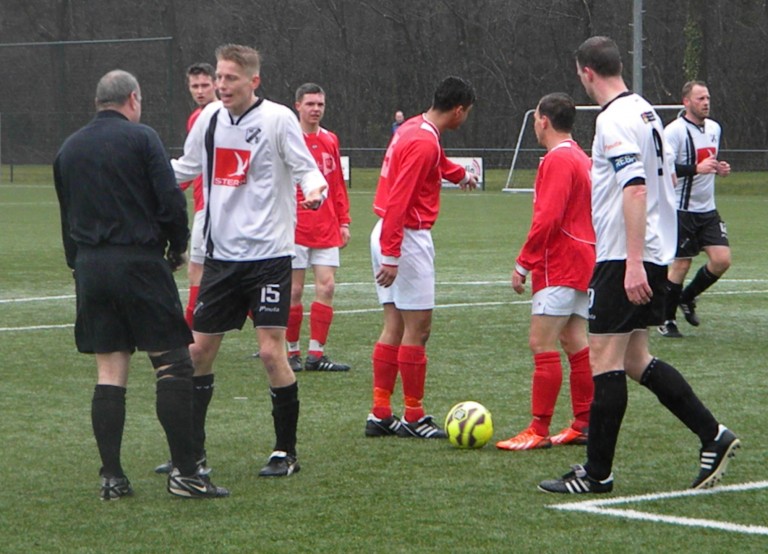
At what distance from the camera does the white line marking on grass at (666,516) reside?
5660 mm

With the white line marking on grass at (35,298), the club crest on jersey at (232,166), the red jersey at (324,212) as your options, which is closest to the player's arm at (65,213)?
the club crest on jersey at (232,166)

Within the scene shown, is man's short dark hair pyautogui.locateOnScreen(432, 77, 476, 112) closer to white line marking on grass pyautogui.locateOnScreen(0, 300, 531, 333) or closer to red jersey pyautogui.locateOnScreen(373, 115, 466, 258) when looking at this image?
red jersey pyautogui.locateOnScreen(373, 115, 466, 258)

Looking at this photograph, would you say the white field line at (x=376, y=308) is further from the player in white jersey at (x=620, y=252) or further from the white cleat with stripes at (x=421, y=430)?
the player in white jersey at (x=620, y=252)

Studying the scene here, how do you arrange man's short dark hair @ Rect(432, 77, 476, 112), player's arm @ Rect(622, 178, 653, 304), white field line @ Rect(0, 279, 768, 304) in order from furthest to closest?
white field line @ Rect(0, 279, 768, 304), man's short dark hair @ Rect(432, 77, 476, 112), player's arm @ Rect(622, 178, 653, 304)

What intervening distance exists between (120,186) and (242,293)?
0.89m

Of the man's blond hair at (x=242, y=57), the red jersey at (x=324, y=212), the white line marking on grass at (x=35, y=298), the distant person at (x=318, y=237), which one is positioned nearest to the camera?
the man's blond hair at (x=242, y=57)

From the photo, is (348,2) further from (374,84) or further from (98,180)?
(98,180)

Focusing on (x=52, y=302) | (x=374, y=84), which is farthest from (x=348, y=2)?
(x=52, y=302)

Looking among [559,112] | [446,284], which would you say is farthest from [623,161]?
[446,284]

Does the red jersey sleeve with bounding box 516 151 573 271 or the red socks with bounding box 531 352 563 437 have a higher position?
the red jersey sleeve with bounding box 516 151 573 271

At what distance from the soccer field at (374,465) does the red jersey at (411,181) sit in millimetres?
1216

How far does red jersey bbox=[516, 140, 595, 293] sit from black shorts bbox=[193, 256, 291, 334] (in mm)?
1452

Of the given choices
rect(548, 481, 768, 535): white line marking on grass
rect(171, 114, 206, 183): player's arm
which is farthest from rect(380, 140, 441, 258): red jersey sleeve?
rect(548, 481, 768, 535): white line marking on grass

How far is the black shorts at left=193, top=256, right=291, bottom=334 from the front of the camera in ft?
21.7
